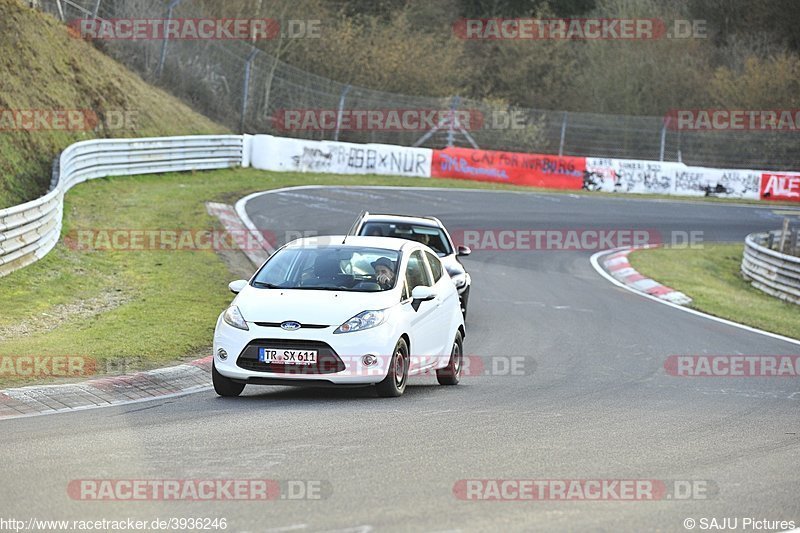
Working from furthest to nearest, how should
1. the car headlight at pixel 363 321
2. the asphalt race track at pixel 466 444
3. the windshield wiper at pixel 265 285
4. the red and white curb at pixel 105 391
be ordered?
1. the windshield wiper at pixel 265 285
2. the car headlight at pixel 363 321
3. the red and white curb at pixel 105 391
4. the asphalt race track at pixel 466 444

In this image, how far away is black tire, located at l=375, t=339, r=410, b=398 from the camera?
34.9 feet

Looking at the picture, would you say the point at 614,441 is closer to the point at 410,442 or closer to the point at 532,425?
the point at 532,425

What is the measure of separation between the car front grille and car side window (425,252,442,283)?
7.64ft

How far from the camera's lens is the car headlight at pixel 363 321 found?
→ 10.4m

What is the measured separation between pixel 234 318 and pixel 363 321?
117cm

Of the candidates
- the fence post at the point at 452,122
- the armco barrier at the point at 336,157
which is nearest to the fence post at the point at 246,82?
the armco barrier at the point at 336,157

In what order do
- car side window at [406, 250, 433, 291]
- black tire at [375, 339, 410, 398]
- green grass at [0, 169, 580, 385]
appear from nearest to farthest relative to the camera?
black tire at [375, 339, 410, 398] < car side window at [406, 250, 433, 291] < green grass at [0, 169, 580, 385]

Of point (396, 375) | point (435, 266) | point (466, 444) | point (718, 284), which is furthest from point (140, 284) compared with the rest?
point (718, 284)

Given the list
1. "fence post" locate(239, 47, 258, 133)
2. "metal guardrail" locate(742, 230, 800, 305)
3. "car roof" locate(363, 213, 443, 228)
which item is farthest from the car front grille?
"fence post" locate(239, 47, 258, 133)

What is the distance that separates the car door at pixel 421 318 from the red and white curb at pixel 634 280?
1062 centimetres

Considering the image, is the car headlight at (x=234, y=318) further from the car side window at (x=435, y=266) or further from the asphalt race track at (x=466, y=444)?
the car side window at (x=435, y=266)

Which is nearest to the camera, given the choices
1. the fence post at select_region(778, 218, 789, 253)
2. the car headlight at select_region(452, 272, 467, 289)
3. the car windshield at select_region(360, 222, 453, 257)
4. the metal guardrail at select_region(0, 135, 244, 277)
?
the metal guardrail at select_region(0, 135, 244, 277)

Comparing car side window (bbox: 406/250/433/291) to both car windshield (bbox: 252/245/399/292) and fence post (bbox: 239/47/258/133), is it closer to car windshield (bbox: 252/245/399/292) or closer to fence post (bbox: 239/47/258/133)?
car windshield (bbox: 252/245/399/292)

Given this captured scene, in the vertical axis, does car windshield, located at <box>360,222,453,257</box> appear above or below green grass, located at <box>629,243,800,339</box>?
above
